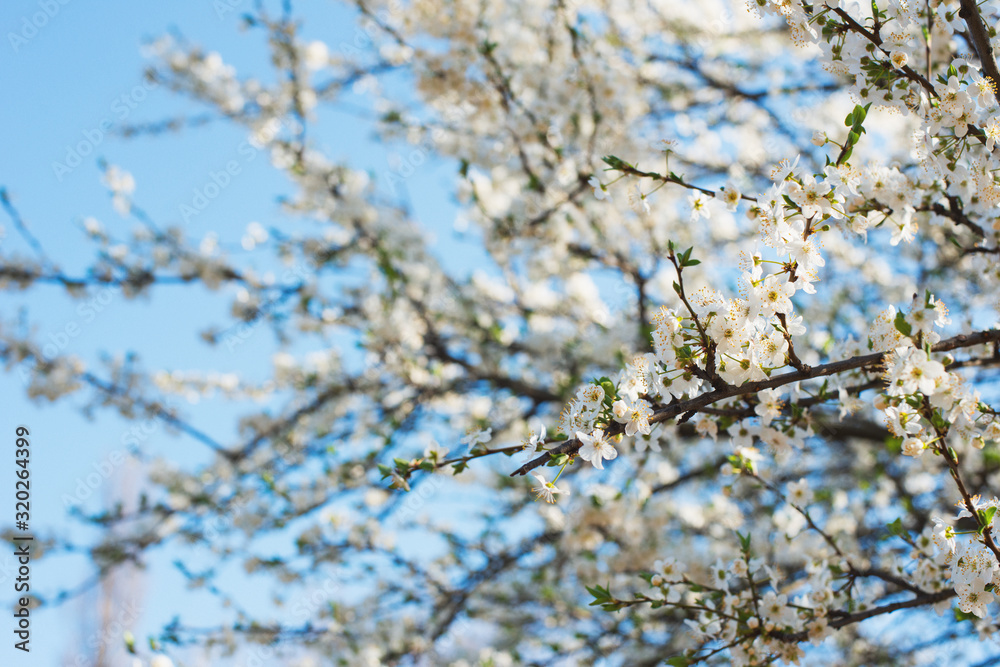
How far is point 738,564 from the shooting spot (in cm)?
193

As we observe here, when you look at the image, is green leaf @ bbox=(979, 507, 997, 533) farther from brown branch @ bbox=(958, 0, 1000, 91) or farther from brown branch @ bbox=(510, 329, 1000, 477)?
brown branch @ bbox=(958, 0, 1000, 91)

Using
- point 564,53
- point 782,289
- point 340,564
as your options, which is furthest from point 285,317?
point 782,289

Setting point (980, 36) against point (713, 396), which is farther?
point (980, 36)

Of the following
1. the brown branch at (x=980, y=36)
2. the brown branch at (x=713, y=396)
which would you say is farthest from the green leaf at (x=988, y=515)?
the brown branch at (x=980, y=36)

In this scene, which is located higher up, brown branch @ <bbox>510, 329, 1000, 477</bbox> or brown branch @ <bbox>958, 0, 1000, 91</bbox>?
brown branch @ <bbox>958, 0, 1000, 91</bbox>

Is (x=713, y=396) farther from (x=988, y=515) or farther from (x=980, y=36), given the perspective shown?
(x=980, y=36)

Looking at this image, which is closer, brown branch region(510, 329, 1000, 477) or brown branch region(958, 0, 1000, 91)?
brown branch region(510, 329, 1000, 477)

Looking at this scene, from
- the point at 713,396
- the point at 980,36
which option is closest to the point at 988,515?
the point at 713,396

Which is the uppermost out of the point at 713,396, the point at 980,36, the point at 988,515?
the point at 980,36

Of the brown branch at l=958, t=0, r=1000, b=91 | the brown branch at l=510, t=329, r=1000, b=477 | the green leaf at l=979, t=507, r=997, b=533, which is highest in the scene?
the brown branch at l=958, t=0, r=1000, b=91

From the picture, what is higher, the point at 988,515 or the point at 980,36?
the point at 980,36

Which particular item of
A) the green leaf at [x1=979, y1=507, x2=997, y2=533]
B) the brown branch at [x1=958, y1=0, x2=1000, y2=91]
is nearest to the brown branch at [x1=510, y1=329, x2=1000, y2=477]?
the green leaf at [x1=979, y1=507, x2=997, y2=533]

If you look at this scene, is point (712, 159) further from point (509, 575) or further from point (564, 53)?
point (509, 575)

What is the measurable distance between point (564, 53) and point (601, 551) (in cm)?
303
